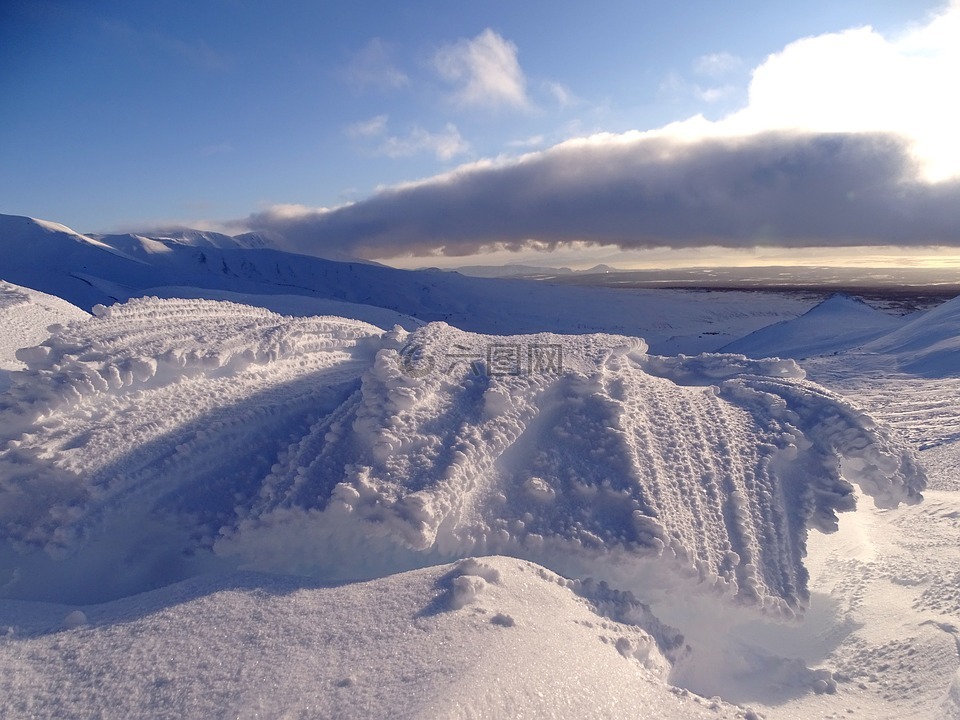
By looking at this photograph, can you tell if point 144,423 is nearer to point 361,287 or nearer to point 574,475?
point 574,475

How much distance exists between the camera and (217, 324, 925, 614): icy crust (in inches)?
104

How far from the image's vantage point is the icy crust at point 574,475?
8.64 ft

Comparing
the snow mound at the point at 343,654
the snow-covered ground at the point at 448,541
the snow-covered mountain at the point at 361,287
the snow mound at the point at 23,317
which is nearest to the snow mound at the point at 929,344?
the snow-covered ground at the point at 448,541

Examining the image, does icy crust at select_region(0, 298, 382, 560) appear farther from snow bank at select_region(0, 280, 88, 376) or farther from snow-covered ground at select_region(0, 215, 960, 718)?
snow bank at select_region(0, 280, 88, 376)

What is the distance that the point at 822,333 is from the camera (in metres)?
10.9

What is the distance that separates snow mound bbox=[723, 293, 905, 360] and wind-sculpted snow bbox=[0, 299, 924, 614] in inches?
261

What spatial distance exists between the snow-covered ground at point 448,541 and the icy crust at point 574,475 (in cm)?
1

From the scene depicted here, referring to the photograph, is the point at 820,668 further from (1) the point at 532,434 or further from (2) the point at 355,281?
(2) the point at 355,281

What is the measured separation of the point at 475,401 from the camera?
337 cm

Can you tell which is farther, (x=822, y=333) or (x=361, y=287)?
(x=361, y=287)

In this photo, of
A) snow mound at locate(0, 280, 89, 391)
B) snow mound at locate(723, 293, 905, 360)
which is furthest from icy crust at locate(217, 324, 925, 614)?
snow mound at locate(723, 293, 905, 360)

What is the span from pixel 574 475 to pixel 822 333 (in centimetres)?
985

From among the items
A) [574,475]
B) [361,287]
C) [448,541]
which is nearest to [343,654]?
[448,541]

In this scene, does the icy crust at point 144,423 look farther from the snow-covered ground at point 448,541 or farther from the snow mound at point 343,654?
the snow mound at point 343,654
